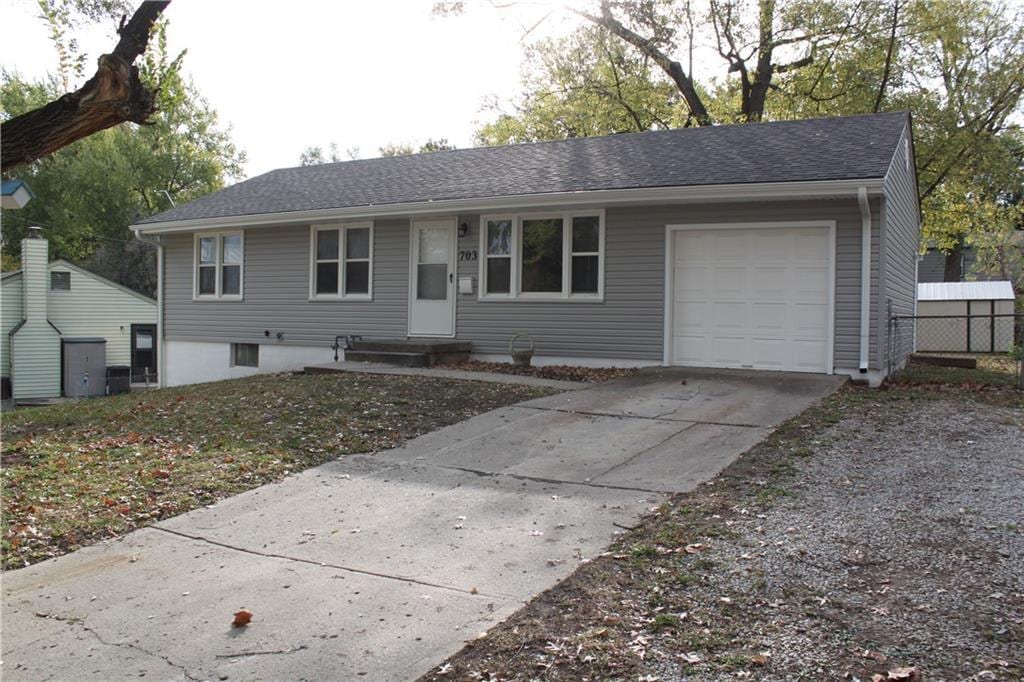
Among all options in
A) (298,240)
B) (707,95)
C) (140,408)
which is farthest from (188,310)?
(707,95)

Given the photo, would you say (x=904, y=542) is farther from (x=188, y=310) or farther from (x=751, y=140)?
(x=188, y=310)

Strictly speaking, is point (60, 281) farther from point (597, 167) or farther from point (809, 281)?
point (809, 281)

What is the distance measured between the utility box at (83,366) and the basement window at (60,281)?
1.91 metres

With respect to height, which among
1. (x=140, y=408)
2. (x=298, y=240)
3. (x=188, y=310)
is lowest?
(x=140, y=408)

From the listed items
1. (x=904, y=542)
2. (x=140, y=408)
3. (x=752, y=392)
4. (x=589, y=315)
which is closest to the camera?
(x=904, y=542)

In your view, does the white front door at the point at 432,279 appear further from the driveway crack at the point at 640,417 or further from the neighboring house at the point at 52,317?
the neighboring house at the point at 52,317

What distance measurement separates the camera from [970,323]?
2303cm

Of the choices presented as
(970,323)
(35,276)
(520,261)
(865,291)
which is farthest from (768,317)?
(35,276)

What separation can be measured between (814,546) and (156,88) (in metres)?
4.96

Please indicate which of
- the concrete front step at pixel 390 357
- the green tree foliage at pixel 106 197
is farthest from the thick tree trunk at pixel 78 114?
the green tree foliage at pixel 106 197

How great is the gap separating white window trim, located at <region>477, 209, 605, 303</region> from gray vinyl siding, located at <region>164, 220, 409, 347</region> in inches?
62.9

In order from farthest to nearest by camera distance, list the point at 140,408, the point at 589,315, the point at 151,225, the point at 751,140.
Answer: the point at 151,225 → the point at 751,140 → the point at 589,315 → the point at 140,408

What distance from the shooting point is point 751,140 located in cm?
1407

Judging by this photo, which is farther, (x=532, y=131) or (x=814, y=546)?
(x=532, y=131)
